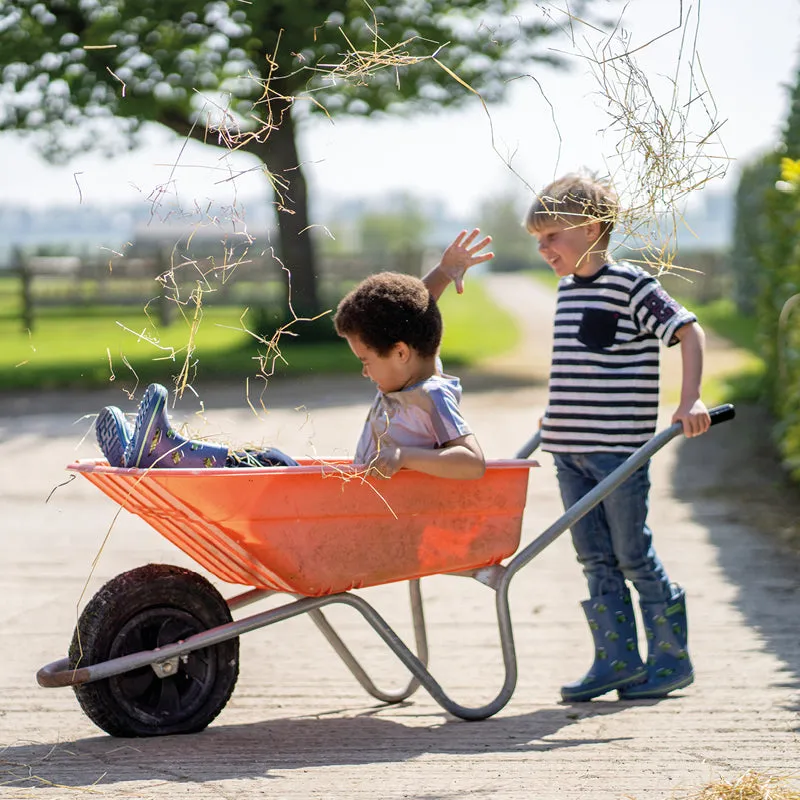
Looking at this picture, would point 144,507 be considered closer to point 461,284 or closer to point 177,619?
point 177,619

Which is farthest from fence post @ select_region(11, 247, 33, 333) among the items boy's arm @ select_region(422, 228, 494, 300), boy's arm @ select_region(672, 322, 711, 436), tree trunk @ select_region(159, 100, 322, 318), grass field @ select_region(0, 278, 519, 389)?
boy's arm @ select_region(672, 322, 711, 436)

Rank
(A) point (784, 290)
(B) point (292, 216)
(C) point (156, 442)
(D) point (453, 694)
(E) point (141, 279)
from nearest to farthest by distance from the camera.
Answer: (C) point (156, 442) < (D) point (453, 694) < (A) point (784, 290) < (B) point (292, 216) < (E) point (141, 279)

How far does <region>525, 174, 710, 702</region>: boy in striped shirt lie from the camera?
392cm

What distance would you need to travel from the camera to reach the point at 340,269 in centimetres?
2384

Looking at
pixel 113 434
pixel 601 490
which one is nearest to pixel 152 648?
pixel 113 434

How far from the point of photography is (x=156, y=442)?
3.25 metres

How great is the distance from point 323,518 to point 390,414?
1.13ft

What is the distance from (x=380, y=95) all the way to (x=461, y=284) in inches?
529

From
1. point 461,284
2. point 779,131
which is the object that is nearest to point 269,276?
point 779,131

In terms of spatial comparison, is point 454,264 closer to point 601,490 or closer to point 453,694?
point 601,490

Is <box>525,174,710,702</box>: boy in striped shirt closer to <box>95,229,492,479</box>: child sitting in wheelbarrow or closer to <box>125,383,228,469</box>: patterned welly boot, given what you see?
<box>95,229,492,479</box>: child sitting in wheelbarrow

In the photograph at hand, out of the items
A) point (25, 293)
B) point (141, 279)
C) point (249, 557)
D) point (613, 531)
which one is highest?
point (249, 557)

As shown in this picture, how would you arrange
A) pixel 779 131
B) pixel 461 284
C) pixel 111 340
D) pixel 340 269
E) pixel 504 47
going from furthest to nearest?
pixel 340 269 → pixel 111 340 → pixel 504 47 → pixel 779 131 → pixel 461 284

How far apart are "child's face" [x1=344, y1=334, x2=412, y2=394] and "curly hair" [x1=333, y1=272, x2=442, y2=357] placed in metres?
0.01
